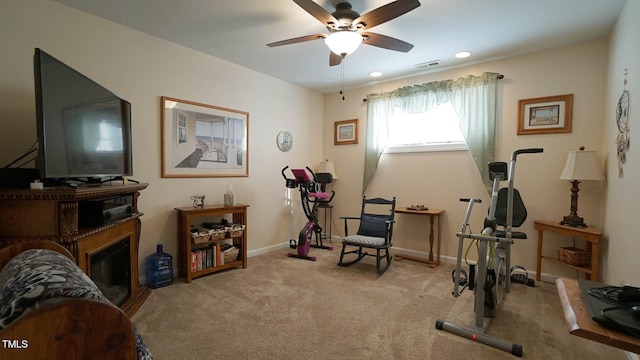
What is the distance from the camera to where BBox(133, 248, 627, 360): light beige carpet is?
6.18 feet

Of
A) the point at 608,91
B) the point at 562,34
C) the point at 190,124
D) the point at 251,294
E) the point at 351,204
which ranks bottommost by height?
the point at 251,294

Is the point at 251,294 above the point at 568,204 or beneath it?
beneath

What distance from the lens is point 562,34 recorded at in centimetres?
281

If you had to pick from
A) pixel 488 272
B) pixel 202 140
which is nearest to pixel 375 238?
pixel 488 272

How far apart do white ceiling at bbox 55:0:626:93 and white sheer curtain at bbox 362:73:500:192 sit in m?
0.31

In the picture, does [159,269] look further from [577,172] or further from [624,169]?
[577,172]

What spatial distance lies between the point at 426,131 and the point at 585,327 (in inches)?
137

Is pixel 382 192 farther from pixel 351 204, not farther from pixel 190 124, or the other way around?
pixel 190 124

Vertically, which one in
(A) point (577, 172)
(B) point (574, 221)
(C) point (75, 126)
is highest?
(C) point (75, 126)

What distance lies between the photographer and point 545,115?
3180 millimetres

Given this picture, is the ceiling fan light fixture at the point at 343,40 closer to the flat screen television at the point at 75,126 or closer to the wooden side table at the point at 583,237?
the flat screen television at the point at 75,126

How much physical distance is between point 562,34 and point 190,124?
4.02 m

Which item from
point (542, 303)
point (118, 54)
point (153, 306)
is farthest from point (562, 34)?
point (153, 306)

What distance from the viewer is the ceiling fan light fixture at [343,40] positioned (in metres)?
2.23
